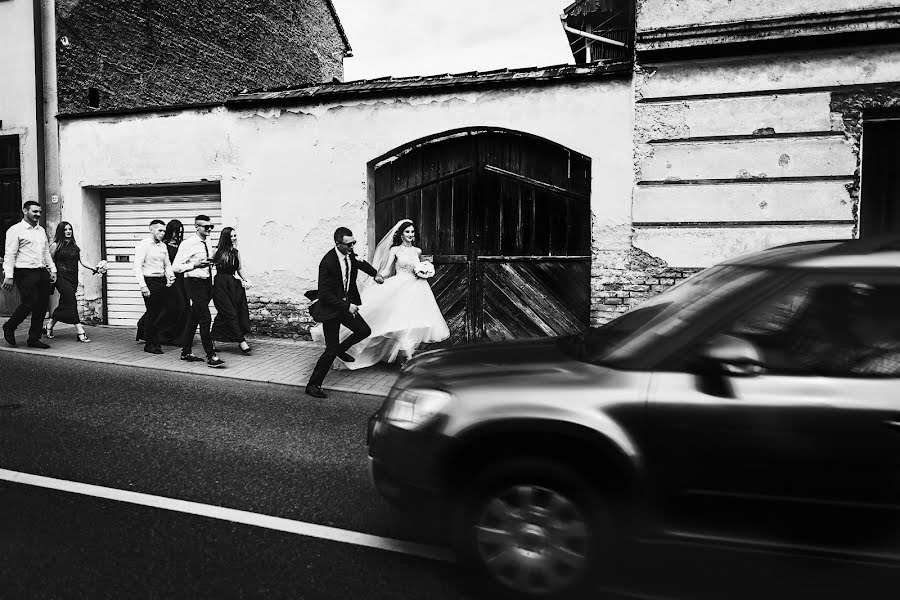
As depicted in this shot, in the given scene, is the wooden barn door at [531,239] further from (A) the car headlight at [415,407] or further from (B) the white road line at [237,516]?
(A) the car headlight at [415,407]

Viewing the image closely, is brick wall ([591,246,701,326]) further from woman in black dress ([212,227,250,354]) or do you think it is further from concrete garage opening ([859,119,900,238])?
woman in black dress ([212,227,250,354])

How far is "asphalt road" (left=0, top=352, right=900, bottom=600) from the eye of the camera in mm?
2918

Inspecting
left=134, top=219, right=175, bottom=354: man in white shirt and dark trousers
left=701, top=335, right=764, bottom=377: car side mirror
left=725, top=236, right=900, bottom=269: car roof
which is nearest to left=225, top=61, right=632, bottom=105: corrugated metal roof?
left=134, top=219, right=175, bottom=354: man in white shirt and dark trousers

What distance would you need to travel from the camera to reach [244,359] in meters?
9.14

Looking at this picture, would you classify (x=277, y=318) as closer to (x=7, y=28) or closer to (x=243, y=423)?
(x=243, y=423)

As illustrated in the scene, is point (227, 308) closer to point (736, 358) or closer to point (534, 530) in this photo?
point (534, 530)

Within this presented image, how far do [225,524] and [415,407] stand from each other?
1.42 meters

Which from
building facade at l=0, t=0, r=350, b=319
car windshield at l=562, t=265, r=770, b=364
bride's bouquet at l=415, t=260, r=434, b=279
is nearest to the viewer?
car windshield at l=562, t=265, r=770, b=364

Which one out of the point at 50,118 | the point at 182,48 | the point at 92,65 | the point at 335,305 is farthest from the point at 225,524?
the point at 182,48

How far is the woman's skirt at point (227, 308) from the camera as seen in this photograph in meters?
9.19

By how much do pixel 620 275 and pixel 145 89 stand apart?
1059 cm

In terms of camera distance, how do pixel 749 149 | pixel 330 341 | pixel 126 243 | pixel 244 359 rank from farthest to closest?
pixel 126 243 → pixel 244 359 → pixel 749 149 → pixel 330 341

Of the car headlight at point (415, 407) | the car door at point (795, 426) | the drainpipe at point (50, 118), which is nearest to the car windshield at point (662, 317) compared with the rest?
the car door at point (795, 426)

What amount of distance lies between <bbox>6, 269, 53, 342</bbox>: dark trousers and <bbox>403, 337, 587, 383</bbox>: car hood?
7852mm
